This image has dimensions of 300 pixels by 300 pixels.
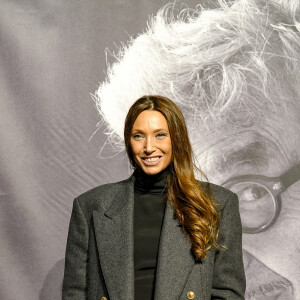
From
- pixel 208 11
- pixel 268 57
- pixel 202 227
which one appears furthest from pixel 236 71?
pixel 202 227

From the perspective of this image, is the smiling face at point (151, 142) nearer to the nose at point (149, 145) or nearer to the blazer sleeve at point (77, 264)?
the nose at point (149, 145)

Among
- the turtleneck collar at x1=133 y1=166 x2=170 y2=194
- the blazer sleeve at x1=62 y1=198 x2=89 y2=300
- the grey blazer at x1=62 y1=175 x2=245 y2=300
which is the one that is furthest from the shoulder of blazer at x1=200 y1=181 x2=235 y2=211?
the blazer sleeve at x1=62 y1=198 x2=89 y2=300

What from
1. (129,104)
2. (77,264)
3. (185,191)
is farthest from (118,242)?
(129,104)

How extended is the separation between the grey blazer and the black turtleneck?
30mm

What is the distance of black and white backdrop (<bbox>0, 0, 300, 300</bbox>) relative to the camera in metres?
2.16

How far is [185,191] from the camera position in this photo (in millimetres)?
1659

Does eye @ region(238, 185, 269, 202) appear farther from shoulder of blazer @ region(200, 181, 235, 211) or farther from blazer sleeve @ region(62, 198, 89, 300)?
blazer sleeve @ region(62, 198, 89, 300)

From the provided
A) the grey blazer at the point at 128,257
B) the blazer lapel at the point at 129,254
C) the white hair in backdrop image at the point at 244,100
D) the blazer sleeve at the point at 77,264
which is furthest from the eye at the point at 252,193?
the blazer sleeve at the point at 77,264

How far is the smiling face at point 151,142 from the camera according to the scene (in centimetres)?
165

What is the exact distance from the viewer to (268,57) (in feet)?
7.11

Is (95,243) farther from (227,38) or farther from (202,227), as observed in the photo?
(227,38)

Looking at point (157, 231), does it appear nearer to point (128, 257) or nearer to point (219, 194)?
point (128, 257)

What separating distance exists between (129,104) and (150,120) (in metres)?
0.59

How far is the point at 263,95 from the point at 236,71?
6.3 inches
